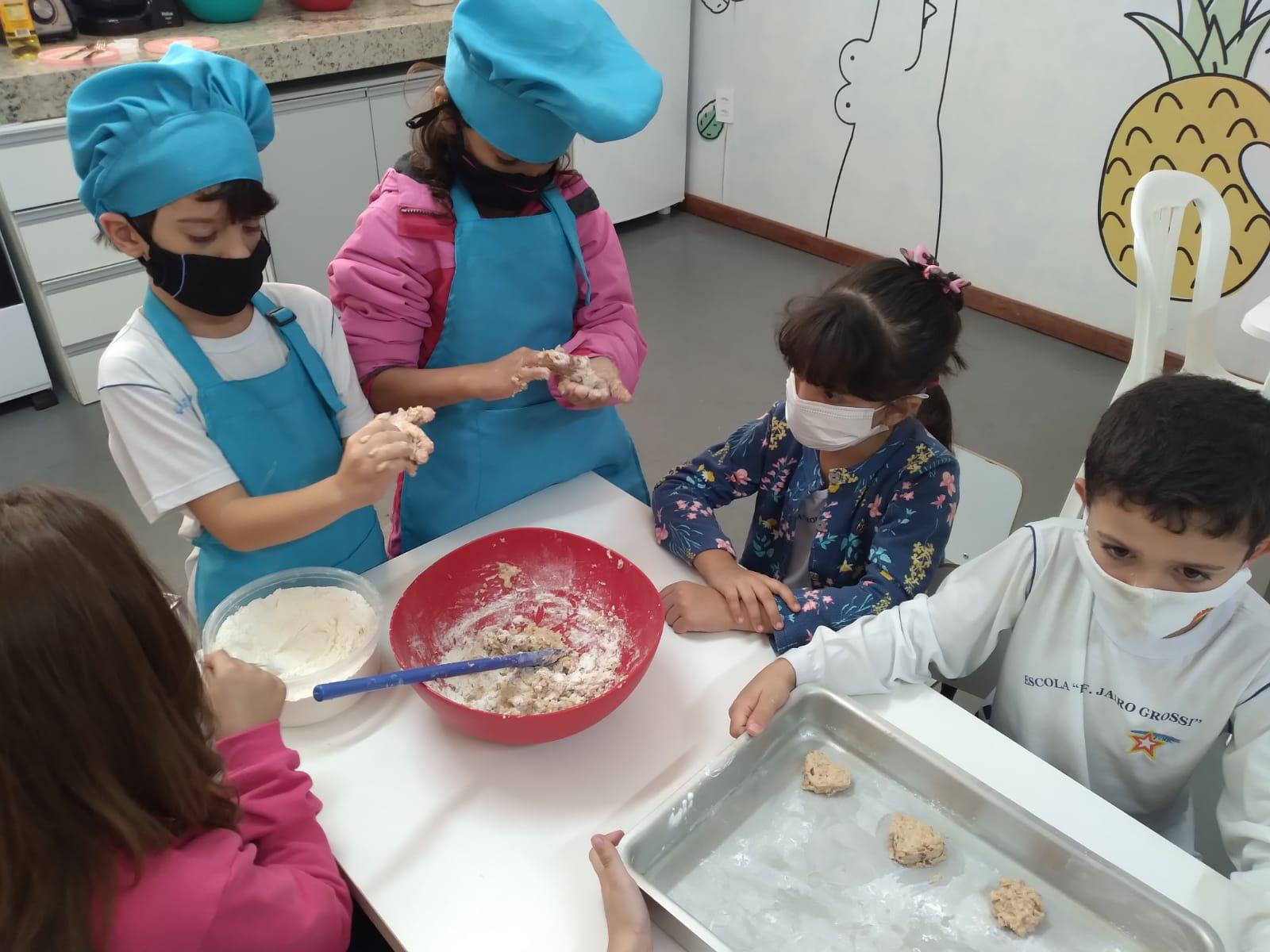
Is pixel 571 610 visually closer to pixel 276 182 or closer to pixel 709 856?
pixel 709 856

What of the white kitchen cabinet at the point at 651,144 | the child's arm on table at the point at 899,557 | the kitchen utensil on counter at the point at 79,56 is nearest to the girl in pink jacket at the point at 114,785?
the child's arm on table at the point at 899,557

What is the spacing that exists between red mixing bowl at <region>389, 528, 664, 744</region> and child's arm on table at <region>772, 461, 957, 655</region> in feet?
0.66

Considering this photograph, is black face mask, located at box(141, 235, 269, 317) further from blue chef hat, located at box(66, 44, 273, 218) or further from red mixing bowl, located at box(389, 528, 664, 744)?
red mixing bowl, located at box(389, 528, 664, 744)

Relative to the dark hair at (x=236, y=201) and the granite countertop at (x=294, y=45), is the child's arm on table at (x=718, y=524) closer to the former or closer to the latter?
the dark hair at (x=236, y=201)

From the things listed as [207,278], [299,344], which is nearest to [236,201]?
[207,278]

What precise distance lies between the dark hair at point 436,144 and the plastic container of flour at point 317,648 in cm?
58

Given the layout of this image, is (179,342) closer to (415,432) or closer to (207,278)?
(207,278)

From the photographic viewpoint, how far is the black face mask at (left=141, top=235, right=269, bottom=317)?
1.09 metres

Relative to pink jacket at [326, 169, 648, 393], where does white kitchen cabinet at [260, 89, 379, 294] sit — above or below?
below

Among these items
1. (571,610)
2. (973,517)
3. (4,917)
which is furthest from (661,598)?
(973,517)

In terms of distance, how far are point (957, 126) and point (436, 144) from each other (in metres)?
2.80

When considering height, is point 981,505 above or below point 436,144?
below

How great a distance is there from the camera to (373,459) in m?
1.07

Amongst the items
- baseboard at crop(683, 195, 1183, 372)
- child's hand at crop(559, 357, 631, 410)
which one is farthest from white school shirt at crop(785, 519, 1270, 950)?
baseboard at crop(683, 195, 1183, 372)
